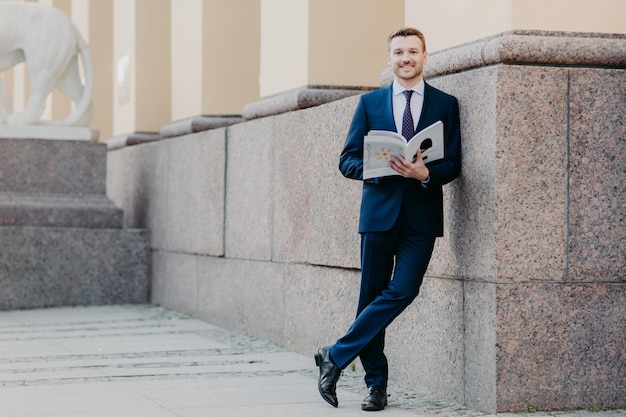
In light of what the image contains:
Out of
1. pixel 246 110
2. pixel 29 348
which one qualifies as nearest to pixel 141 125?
pixel 246 110

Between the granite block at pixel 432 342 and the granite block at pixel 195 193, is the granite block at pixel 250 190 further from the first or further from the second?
the granite block at pixel 432 342

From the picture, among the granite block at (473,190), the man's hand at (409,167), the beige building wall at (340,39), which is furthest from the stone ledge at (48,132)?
the man's hand at (409,167)

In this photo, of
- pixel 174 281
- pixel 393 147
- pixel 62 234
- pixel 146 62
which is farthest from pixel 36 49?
pixel 393 147

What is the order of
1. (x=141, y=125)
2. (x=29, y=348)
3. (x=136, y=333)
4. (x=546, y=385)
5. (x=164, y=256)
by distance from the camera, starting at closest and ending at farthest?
(x=546, y=385) < (x=29, y=348) < (x=136, y=333) < (x=164, y=256) < (x=141, y=125)

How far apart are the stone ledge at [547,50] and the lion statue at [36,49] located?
7351mm

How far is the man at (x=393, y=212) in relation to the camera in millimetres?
6082

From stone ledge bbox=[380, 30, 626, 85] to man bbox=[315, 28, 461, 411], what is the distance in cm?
29

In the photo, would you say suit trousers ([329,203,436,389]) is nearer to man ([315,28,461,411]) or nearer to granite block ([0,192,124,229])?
man ([315,28,461,411])

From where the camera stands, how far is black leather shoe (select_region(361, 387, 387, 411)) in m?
6.18

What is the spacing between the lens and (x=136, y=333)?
9.90m

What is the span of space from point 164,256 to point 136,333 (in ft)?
8.10

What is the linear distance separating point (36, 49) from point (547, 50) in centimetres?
784

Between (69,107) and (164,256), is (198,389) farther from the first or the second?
(69,107)

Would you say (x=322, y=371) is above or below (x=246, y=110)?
below
